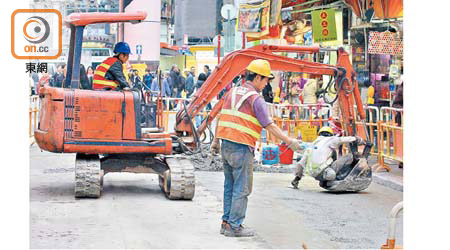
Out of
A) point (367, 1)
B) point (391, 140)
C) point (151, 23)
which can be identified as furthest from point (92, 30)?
point (391, 140)

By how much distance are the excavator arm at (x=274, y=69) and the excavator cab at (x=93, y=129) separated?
2603 mm

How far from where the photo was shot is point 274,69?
1395 cm

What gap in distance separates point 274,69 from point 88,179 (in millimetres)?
4374

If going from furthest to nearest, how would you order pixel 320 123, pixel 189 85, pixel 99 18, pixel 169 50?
1. pixel 169 50
2. pixel 189 85
3. pixel 320 123
4. pixel 99 18

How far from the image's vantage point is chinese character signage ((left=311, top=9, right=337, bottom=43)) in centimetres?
2064


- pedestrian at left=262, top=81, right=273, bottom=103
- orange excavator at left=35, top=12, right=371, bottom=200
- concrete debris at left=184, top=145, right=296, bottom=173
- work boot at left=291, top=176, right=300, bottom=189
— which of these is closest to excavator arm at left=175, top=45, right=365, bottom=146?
work boot at left=291, top=176, right=300, bottom=189

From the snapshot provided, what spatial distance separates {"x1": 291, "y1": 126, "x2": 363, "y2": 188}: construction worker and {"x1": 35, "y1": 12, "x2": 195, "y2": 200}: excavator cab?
249cm

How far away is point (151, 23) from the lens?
2473 centimetres

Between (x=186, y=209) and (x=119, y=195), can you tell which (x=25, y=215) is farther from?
(x=119, y=195)

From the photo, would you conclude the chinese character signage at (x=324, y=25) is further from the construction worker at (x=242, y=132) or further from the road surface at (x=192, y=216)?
the construction worker at (x=242, y=132)

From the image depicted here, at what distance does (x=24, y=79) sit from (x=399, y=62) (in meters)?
14.3

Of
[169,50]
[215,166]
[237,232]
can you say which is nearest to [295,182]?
[215,166]

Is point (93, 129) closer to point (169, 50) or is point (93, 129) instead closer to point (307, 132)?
point (307, 132)

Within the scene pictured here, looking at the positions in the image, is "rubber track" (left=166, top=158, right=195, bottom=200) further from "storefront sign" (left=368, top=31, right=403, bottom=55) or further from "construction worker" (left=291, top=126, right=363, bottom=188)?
"storefront sign" (left=368, top=31, right=403, bottom=55)
